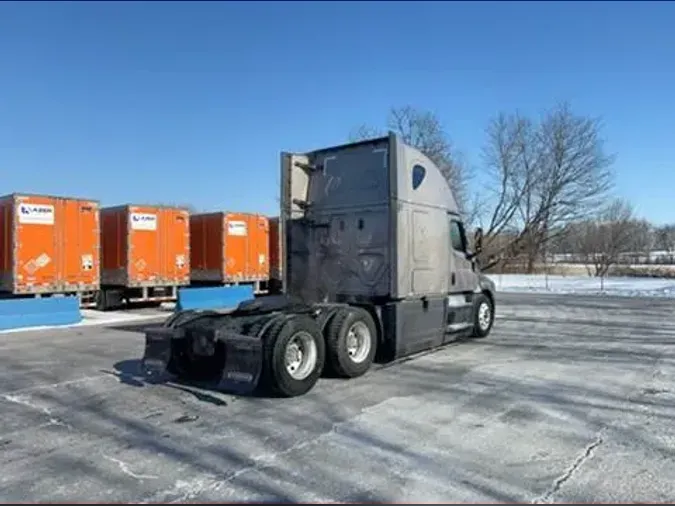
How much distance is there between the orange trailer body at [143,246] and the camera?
20344 mm

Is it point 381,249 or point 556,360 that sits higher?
point 381,249

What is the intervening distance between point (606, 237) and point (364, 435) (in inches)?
2481

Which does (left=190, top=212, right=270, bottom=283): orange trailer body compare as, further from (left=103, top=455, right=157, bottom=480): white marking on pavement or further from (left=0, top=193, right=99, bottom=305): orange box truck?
(left=103, top=455, right=157, bottom=480): white marking on pavement

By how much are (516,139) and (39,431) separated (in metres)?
54.2

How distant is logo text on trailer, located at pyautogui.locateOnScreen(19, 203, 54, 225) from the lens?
1705 cm

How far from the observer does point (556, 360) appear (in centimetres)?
1047

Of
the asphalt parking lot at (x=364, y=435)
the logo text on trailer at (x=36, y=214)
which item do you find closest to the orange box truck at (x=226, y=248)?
the logo text on trailer at (x=36, y=214)

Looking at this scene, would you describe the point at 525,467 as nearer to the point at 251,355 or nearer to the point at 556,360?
the point at 251,355

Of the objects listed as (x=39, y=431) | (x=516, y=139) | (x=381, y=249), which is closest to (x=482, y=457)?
(x=39, y=431)

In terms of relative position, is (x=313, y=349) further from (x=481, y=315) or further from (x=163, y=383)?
(x=481, y=315)

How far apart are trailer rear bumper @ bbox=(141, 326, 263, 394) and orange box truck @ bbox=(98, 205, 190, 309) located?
11750 mm

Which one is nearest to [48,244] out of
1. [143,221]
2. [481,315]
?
Result: [143,221]

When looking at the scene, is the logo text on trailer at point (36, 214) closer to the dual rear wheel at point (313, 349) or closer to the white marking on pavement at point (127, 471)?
the dual rear wheel at point (313, 349)

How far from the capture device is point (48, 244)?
1773 centimetres
